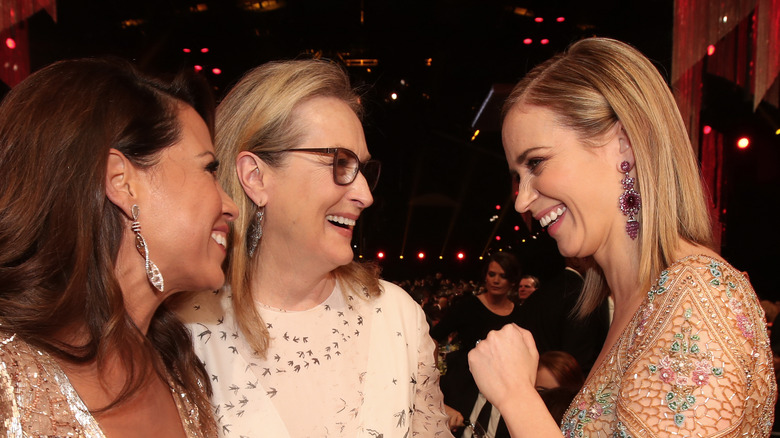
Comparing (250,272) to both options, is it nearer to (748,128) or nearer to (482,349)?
(482,349)


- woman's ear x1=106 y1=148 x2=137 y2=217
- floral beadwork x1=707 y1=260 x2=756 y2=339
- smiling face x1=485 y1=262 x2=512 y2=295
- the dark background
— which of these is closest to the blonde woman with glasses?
woman's ear x1=106 y1=148 x2=137 y2=217

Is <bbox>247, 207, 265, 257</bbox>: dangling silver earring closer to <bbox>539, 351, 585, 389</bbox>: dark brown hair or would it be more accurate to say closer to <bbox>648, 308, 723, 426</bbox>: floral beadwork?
<bbox>648, 308, 723, 426</bbox>: floral beadwork

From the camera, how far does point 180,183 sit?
4.51 feet

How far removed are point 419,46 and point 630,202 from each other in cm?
580

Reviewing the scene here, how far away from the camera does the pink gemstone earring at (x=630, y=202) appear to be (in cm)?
152

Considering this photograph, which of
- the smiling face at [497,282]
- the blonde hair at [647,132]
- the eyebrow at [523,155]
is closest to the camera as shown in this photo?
the blonde hair at [647,132]

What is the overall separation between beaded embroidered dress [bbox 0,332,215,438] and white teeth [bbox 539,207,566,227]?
1.12m

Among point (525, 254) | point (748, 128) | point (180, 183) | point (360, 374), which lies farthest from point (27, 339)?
point (525, 254)

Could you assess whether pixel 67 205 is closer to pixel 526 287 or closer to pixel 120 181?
pixel 120 181

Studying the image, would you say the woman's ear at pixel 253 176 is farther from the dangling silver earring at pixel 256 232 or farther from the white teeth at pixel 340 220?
the white teeth at pixel 340 220

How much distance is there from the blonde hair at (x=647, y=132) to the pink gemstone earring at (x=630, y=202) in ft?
0.08

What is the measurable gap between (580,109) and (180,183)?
0.95 m

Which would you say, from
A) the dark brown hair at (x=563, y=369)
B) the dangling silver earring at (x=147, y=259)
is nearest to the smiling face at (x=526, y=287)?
the dark brown hair at (x=563, y=369)

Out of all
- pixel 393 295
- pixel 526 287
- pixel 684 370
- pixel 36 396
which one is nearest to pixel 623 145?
pixel 684 370
